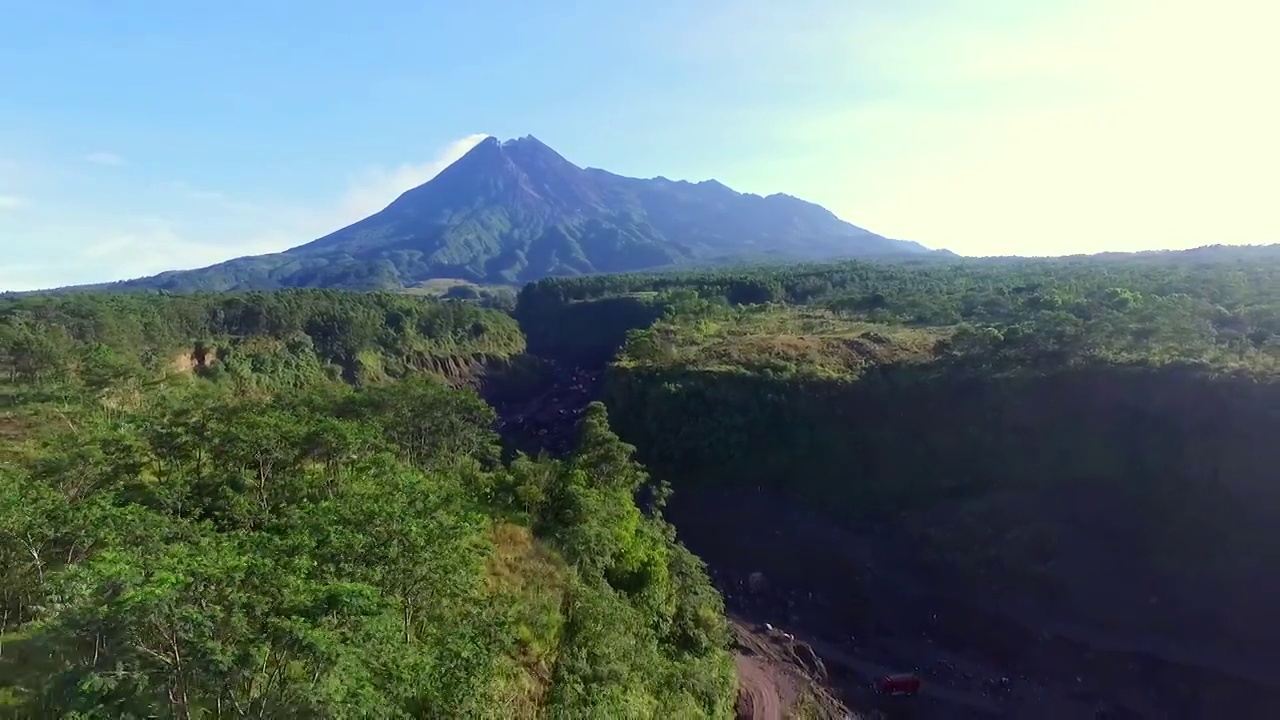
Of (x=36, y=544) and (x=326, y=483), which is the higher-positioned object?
(x=36, y=544)

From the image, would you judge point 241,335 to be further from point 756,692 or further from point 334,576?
point 334,576

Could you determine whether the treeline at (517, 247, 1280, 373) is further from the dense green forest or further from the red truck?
the red truck

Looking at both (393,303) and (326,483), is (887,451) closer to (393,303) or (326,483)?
(326,483)

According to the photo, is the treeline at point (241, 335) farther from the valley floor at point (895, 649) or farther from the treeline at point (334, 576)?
the valley floor at point (895, 649)

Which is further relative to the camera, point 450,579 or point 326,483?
point 326,483

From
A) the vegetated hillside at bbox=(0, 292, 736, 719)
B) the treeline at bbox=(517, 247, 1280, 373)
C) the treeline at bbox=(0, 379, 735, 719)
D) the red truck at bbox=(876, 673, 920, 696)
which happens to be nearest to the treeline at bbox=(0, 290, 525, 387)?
the vegetated hillside at bbox=(0, 292, 736, 719)

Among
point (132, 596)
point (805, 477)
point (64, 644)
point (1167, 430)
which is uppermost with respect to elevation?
point (132, 596)

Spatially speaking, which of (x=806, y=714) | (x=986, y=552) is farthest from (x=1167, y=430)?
(x=806, y=714)
